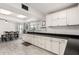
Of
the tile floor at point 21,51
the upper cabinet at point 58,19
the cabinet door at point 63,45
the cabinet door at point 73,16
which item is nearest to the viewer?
the cabinet door at point 63,45

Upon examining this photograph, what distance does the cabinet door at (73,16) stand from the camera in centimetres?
222

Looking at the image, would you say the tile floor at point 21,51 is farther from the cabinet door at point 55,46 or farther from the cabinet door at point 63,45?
the cabinet door at point 63,45

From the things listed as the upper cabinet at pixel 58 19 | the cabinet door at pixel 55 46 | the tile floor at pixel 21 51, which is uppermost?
the upper cabinet at pixel 58 19

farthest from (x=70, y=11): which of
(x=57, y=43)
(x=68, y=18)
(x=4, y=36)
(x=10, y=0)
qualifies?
(x=4, y=36)

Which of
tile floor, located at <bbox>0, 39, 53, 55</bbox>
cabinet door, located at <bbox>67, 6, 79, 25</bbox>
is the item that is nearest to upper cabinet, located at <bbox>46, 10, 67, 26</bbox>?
cabinet door, located at <bbox>67, 6, 79, 25</bbox>

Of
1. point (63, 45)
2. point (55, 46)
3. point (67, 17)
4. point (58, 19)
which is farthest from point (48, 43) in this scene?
point (67, 17)

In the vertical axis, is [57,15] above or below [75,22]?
above

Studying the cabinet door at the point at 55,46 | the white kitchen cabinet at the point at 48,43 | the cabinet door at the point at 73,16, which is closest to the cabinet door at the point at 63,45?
the cabinet door at the point at 55,46

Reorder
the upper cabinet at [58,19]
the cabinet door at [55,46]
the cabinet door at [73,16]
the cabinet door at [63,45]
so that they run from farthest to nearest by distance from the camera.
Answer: the upper cabinet at [58,19] < the cabinet door at [73,16] < the cabinet door at [55,46] < the cabinet door at [63,45]

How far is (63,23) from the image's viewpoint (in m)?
2.64

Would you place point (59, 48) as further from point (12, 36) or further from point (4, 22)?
point (12, 36)

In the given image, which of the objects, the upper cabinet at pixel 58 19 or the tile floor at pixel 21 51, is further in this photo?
the upper cabinet at pixel 58 19

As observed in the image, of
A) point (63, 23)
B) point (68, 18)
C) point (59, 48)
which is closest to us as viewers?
point (59, 48)

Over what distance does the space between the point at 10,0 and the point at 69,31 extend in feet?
9.11
